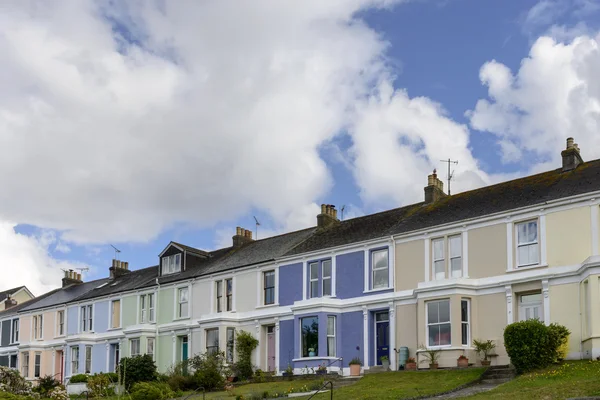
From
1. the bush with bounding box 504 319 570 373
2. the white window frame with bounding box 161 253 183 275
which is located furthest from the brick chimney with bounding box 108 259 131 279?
the bush with bounding box 504 319 570 373

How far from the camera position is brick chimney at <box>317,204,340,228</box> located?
45.3 m

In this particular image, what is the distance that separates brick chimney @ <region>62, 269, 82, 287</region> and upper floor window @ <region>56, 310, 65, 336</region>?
8.31 meters

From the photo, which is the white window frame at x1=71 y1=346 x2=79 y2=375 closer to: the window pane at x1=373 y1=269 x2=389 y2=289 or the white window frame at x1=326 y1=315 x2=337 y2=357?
the white window frame at x1=326 y1=315 x2=337 y2=357

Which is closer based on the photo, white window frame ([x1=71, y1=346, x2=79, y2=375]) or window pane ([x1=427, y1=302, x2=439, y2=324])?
window pane ([x1=427, y1=302, x2=439, y2=324])

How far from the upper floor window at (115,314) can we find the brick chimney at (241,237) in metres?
8.96

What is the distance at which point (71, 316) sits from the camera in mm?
57844

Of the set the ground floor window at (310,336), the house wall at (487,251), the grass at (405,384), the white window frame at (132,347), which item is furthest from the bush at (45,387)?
the house wall at (487,251)

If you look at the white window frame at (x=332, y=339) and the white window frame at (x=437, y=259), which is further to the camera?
the white window frame at (x=332, y=339)

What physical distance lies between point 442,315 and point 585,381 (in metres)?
9.66

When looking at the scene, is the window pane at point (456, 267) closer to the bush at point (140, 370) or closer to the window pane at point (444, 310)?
the window pane at point (444, 310)

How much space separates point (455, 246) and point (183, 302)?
19348 millimetres

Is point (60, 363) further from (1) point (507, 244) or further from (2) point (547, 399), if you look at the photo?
(2) point (547, 399)

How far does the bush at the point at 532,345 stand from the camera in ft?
92.3

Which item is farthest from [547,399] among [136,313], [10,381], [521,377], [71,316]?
[71,316]
